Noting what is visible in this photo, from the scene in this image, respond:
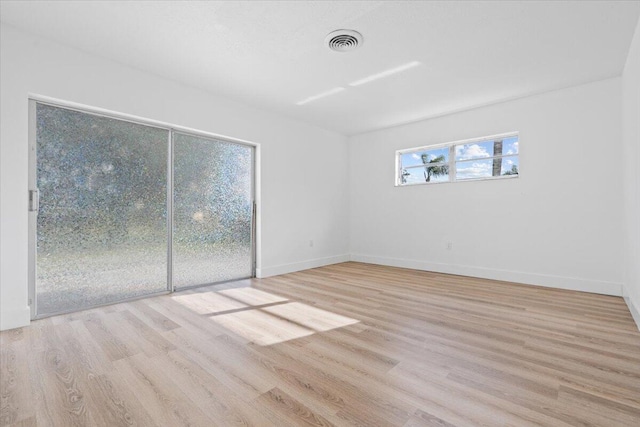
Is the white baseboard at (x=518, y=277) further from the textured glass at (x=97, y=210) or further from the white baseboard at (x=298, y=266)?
the textured glass at (x=97, y=210)

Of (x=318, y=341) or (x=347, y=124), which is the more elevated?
(x=347, y=124)

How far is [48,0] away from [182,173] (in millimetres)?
1913

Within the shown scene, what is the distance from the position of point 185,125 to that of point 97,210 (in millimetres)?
1397

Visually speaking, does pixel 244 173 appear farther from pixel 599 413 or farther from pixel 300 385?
pixel 599 413

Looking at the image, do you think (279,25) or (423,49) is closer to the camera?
(279,25)

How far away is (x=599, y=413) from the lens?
1420 mm

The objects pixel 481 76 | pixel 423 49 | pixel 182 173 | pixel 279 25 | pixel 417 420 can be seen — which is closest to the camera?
pixel 417 420

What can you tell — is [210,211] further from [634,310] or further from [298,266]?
[634,310]

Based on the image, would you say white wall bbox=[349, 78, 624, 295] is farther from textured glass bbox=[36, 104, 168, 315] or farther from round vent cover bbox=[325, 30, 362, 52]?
textured glass bbox=[36, 104, 168, 315]

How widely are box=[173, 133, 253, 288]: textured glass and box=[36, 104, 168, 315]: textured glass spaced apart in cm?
21

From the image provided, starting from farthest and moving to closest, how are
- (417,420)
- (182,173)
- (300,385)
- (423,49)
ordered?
1. (182,173)
2. (423,49)
3. (300,385)
4. (417,420)

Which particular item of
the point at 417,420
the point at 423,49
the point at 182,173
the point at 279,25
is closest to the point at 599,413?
the point at 417,420

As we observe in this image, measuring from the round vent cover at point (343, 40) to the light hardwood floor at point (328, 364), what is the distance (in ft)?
8.42

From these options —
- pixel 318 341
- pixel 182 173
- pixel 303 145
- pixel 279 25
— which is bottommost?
pixel 318 341
